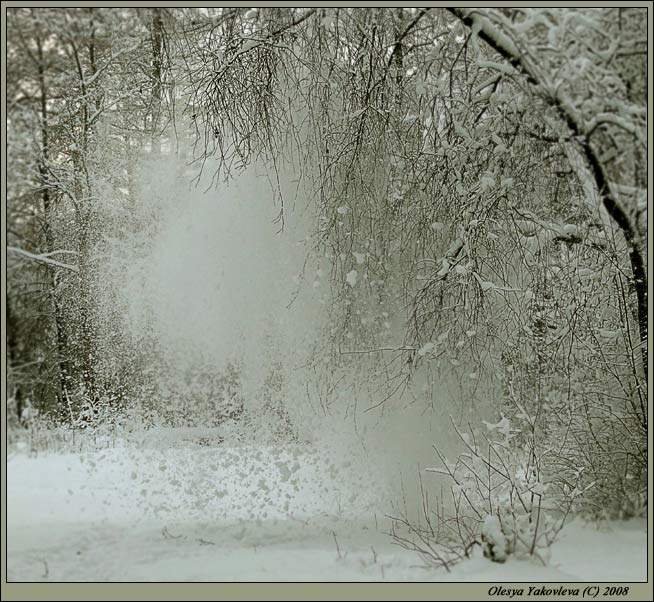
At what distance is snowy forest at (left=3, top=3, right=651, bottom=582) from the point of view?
292 cm

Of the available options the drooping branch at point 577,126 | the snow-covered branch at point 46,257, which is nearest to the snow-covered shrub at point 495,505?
the drooping branch at point 577,126

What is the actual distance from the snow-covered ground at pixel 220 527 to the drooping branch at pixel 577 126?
3.39 feet

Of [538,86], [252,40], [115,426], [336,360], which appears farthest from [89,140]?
[538,86]

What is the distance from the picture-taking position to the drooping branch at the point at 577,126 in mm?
2787

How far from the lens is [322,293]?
130 inches

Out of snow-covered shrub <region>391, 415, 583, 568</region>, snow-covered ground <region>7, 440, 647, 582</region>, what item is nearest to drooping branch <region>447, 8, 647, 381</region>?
snow-covered shrub <region>391, 415, 583, 568</region>

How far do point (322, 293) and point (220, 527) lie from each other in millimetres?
1198

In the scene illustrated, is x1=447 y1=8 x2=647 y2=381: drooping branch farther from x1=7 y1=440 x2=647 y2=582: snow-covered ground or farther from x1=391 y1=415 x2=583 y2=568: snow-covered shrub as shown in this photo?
x1=7 y1=440 x2=647 y2=582: snow-covered ground

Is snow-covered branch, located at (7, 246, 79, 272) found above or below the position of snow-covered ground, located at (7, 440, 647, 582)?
above

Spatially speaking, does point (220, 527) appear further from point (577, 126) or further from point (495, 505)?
point (577, 126)

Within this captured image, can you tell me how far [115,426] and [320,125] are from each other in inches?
68.4

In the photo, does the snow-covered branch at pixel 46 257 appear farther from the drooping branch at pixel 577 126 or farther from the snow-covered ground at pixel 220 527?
the drooping branch at pixel 577 126

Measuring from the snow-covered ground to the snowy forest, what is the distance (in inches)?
0.5

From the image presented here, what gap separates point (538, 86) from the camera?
2.81 meters
